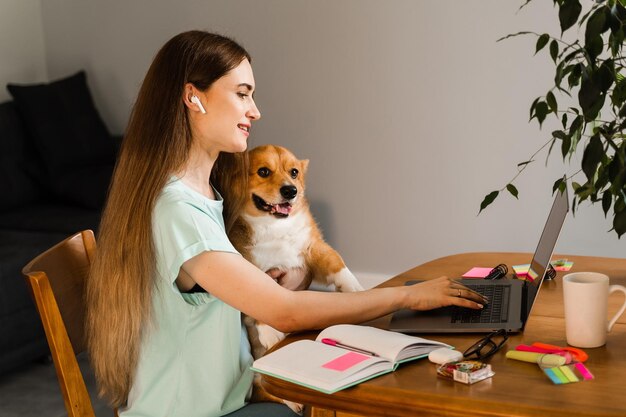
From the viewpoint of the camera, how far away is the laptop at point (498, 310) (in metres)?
1.47

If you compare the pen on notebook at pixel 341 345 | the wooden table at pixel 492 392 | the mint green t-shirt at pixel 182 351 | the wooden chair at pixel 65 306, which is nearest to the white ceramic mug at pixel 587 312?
the wooden table at pixel 492 392

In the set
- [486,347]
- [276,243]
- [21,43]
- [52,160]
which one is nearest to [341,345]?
A: [486,347]

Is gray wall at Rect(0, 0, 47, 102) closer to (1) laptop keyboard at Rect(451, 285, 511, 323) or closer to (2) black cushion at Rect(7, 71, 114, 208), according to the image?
(2) black cushion at Rect(7, 71, 114, 208)

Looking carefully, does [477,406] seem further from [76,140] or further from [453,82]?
[76,140]

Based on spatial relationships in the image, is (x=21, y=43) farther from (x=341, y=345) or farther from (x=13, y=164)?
(x=341, y=345)

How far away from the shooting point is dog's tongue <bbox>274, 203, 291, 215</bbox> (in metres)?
2.20

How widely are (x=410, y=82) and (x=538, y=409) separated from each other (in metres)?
2.63

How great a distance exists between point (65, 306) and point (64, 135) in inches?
104

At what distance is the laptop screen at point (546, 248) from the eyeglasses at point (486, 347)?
12cm

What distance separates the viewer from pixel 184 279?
1.53 m

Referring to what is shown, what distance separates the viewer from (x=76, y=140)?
159 inches

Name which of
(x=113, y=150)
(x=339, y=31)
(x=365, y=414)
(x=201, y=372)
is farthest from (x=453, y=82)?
(x=365, y=414)

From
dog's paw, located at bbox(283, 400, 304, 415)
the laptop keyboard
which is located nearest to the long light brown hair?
dog's paw, located at bbox(283, 400, 304, 415)

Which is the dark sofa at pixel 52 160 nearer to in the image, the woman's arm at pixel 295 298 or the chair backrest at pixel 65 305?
the chair backrest at pixel 65 305
